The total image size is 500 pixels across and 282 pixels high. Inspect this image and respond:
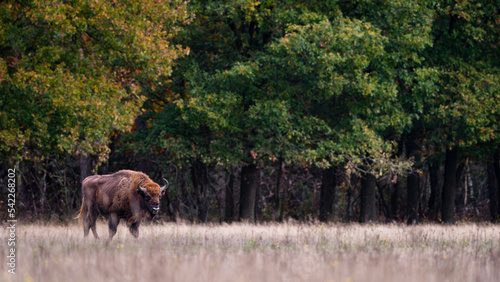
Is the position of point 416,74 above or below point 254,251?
above

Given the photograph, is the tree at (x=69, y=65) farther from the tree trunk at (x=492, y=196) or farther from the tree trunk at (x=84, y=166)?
the tree trunk at (x=492, y=196)

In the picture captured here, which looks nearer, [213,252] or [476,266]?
→ [476,266]

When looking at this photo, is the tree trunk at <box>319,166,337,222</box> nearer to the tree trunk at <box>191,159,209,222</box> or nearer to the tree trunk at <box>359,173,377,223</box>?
the tree trunk at <box>359,173,377,223</box>

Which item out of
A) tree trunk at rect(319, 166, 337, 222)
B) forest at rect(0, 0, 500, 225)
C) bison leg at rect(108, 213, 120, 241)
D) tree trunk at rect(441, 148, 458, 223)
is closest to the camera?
bison leg at rect(108, 213, 120, 241)

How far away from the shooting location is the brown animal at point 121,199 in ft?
44.2

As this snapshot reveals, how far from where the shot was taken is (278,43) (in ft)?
68.6

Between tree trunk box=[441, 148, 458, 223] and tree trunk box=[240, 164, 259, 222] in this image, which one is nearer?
tree trunk box=[240, 164, 259, 222]

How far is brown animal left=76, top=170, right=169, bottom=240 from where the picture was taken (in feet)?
44.2

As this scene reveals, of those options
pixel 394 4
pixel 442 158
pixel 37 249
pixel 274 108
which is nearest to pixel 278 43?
pixel 274 108

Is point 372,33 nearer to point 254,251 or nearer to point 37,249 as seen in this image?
point 254,251

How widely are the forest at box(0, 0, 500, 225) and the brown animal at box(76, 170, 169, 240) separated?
2.53 metres

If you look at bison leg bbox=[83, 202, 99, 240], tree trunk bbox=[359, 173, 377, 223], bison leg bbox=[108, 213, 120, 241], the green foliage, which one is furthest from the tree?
tree trunk bbox=[359, 173, 377, 223]

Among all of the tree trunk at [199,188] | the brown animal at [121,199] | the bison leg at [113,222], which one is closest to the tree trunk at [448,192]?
the tree trunk at [199,188]

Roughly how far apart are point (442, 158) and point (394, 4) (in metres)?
9.17
